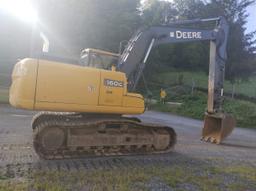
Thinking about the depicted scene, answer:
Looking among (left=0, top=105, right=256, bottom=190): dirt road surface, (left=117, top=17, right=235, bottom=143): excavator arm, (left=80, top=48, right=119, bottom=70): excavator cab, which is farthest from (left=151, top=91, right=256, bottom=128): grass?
(left=80, top=48, right=119, bottom=70): excavator cab

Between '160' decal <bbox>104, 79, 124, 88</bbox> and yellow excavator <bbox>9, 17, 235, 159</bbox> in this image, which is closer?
yellow excavator <bbox>9, 17, 235, 159</bbox>

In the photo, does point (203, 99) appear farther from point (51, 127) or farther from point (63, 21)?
point (51, 127)

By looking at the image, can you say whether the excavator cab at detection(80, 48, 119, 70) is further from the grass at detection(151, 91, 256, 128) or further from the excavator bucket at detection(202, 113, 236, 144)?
the grass at detection(151, 91, 256, 128)

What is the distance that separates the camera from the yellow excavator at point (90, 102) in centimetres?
741

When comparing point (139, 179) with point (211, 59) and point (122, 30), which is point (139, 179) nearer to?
point (211, 59)

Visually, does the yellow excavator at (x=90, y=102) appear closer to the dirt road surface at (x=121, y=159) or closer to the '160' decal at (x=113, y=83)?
the '160' decal at (x=113, y=83)

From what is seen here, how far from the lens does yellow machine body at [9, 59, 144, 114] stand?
7.30m

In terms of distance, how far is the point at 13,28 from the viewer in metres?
32.7

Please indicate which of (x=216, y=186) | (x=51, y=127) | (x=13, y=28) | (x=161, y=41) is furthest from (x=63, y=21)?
(x=216, y=186)

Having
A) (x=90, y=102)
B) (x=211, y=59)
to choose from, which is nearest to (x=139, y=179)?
(x=90, y=102)

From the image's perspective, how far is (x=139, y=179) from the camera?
247 inches

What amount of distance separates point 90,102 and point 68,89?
0.57 metres

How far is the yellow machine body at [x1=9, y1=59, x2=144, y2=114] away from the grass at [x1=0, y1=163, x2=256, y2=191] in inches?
65.2

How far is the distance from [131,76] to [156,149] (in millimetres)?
1881
